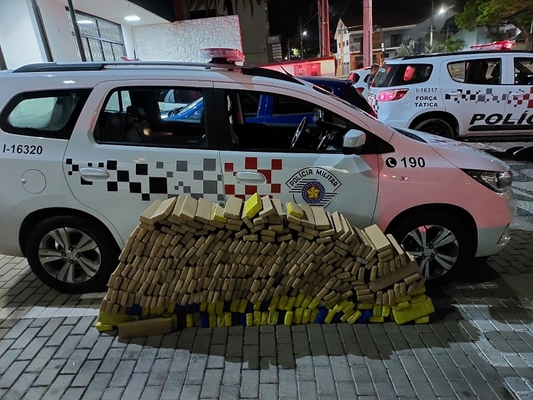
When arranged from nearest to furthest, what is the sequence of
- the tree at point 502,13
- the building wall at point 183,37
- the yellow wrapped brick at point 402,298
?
the yellow wrapped brick at point 402,298 < the building wall at point 183,37 < the tree at point 502,13

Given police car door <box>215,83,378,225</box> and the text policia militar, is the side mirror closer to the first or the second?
police car door <box>215,83,378,225</box>

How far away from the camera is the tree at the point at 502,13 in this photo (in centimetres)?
1986

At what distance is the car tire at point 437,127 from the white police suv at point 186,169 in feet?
14.9

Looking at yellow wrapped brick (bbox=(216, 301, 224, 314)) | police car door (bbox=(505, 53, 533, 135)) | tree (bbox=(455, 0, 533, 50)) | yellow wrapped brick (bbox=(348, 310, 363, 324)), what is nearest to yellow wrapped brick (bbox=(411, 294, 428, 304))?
yellow wrapped brick (bbox=(348, 310, 363, 324))

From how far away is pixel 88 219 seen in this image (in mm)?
3246

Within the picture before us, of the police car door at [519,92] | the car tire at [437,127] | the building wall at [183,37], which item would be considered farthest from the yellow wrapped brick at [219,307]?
the building wall at [183,37]

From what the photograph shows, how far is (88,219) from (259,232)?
1.47 metres

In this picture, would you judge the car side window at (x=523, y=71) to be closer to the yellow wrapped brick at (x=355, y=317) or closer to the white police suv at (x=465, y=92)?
the white police suv at (x=465, y=92)

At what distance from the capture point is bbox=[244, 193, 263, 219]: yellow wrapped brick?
2.76 m

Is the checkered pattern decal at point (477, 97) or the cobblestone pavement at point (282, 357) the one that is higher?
the checkered pattern decal at point (477, 97)

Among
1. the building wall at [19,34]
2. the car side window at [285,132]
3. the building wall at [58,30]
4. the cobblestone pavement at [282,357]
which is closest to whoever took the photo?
the cobblestone pavement at [282,357]

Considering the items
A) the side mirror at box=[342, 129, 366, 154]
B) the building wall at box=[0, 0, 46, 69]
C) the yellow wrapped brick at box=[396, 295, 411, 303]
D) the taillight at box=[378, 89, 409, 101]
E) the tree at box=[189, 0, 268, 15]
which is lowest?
the yellow wrapped brick at box=[396, 295, 411, 303]

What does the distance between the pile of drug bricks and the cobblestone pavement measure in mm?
117

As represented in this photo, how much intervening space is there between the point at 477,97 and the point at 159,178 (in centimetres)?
667
